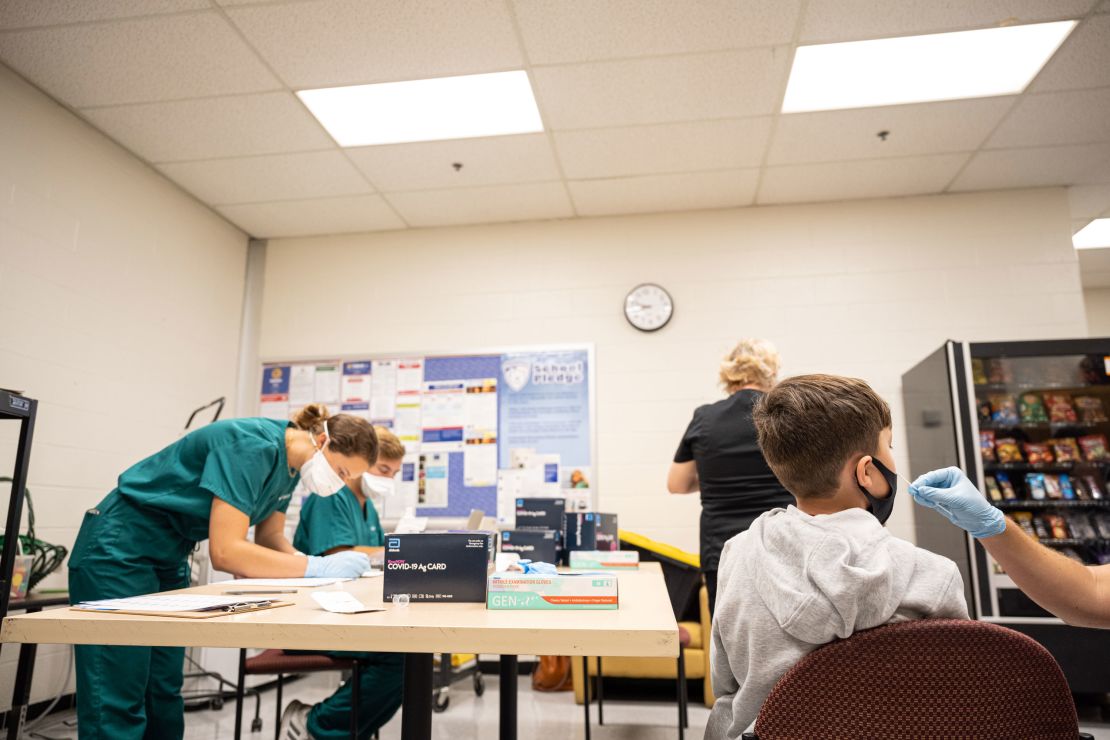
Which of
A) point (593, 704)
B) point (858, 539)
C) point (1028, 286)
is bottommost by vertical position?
point (593, 704)

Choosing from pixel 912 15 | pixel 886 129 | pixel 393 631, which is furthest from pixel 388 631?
pixel 886 129

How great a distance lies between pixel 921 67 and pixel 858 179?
38.3 inches

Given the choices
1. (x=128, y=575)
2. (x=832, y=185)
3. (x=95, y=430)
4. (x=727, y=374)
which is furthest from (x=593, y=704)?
(x=832, y=185)

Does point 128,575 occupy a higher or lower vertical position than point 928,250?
lower

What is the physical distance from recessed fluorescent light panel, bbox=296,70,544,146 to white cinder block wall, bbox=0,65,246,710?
1.17m

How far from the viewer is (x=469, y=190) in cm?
416

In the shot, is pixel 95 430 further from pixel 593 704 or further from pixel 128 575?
pixel 593 704

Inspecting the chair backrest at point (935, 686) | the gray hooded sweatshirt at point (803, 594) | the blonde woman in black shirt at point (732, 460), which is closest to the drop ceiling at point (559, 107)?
the blonde woman in black shirt at point (732, 460)

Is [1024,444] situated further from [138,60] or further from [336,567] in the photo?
[138,60]

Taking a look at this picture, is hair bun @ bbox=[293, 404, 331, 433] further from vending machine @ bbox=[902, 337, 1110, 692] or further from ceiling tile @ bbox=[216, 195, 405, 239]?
vending machine @ bbox=[902, 337, 1110, 692]

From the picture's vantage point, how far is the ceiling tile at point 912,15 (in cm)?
269

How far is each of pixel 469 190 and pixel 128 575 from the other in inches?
111

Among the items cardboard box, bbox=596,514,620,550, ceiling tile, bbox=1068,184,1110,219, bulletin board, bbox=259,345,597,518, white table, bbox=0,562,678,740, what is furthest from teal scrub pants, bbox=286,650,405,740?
ceiling tile, bbox=1068,184,1110,219

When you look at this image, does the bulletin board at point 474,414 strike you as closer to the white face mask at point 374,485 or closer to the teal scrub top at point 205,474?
the white face mask at point 374,485
